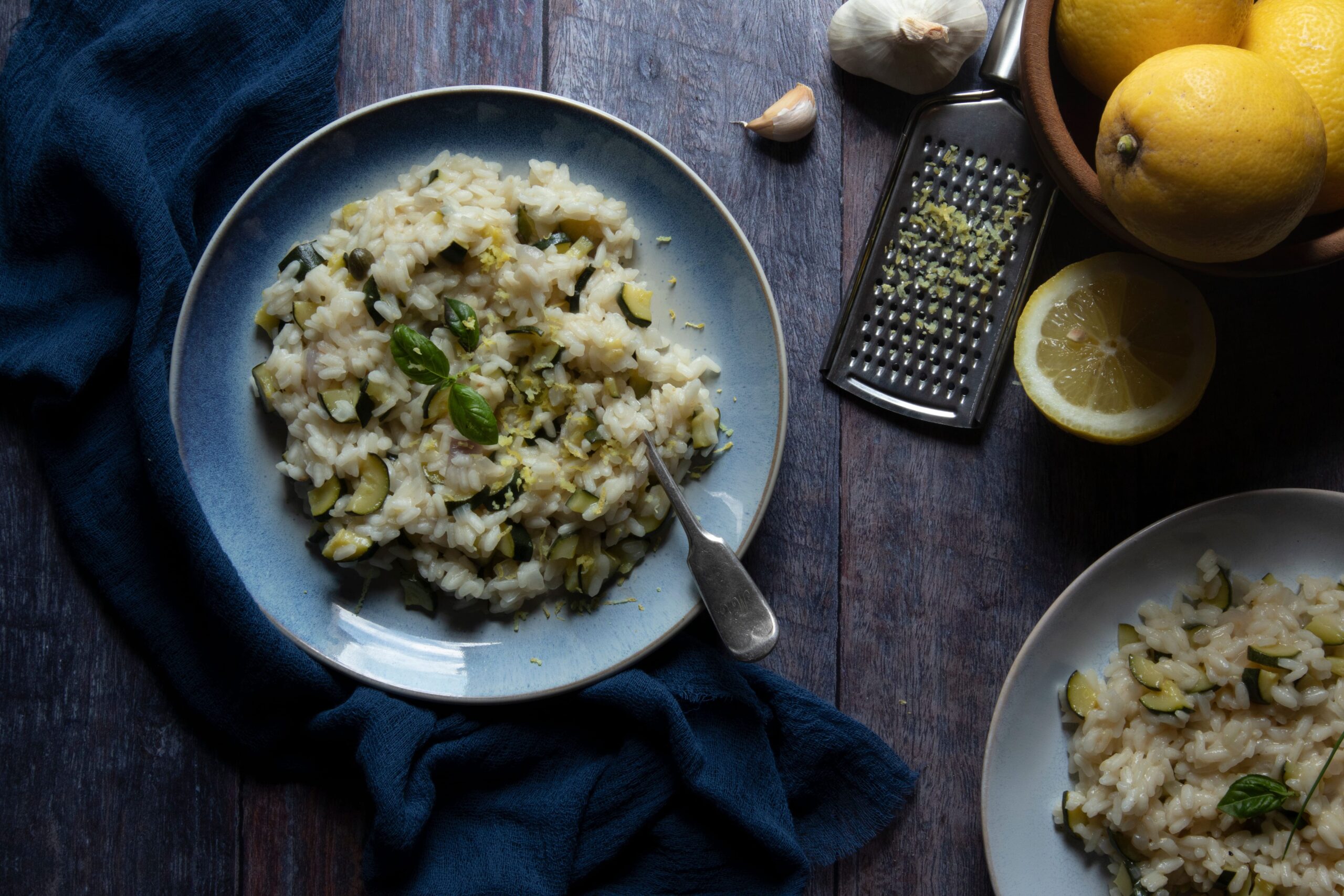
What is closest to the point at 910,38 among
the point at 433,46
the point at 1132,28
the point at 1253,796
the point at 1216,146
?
the point at 1132,28

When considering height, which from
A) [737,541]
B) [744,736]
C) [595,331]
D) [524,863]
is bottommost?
[524,863]

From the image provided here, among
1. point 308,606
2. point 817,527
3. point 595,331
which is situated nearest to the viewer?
point 595,331

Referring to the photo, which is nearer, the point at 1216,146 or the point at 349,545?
the point at 1216,146

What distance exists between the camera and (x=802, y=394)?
86.7 inches

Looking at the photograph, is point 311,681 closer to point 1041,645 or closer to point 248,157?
point 248,157

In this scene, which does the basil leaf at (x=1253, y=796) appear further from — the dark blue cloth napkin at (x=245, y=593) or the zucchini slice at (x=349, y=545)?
the zucchini slice at (x=349, y=545)

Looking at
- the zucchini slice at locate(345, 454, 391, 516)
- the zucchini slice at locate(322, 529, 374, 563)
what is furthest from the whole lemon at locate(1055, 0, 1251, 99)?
the zucchini slice at locate(322, 529, 374, 563)

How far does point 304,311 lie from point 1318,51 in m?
2.10

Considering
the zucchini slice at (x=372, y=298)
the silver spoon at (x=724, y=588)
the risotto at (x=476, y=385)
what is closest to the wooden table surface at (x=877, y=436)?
the silver spoon at (x=724, y=588)

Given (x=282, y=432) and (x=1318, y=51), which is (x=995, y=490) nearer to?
(x=1318, y=51)

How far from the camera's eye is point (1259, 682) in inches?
77.3

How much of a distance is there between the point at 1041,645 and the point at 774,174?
128cm

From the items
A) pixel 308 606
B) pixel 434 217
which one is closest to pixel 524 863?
pixel 308 606

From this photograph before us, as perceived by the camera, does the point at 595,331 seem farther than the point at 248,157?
No
